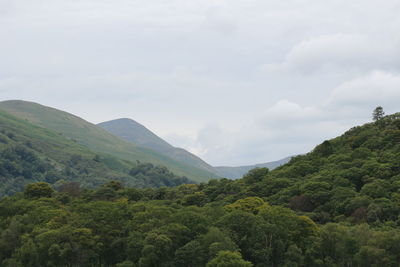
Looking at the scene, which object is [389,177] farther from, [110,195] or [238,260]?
[110,195]

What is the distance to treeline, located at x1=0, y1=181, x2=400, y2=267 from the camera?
76.8 meters

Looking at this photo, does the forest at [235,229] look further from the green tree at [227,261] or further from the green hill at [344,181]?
the green hill at [344,181]

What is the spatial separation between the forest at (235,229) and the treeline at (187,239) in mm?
168

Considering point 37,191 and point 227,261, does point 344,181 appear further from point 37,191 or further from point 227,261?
point 37,191

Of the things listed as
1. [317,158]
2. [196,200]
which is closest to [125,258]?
[196,200]

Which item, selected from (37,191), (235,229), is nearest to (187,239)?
(235,229)

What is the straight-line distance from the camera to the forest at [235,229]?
256 ft

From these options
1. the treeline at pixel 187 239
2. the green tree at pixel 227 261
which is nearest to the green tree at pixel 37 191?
the treeline at pixel 187 239

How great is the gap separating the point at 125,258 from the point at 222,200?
153 ft

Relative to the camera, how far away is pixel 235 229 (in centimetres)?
8594

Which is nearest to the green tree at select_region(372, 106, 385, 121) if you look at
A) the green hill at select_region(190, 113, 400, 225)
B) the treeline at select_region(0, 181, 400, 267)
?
the green hill at select_region(190, 113, 400, 225)

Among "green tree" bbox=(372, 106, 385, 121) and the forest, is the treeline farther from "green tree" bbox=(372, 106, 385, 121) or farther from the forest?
"green tree" bbox=(372, 106, 385, 121)

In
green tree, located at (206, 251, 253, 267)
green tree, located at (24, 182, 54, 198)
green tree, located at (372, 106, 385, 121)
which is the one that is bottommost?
green tree, located at (206, 251, 253, 267)

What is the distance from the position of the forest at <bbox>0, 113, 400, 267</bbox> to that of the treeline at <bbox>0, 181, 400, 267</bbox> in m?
0.17
